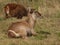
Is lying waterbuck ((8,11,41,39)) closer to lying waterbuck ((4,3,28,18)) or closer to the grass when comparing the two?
the grass

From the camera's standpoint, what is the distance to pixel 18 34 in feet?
27.8

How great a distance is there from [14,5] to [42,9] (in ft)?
4.31

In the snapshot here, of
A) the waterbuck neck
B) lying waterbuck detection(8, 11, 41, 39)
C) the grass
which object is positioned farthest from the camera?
the waterbuck neck

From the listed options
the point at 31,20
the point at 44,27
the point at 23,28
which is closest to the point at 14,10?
the point at 44,27

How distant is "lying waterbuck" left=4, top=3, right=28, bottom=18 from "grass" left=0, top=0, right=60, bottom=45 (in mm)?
357

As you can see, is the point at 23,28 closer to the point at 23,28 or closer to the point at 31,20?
the point at 23,28

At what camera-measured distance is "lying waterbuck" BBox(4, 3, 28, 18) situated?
11.7 meters

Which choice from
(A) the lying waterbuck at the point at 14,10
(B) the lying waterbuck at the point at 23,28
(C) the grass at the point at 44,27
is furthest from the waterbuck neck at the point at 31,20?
(A) the lying waterbuck at the point at 14,10

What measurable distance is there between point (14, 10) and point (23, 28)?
3.28 metres

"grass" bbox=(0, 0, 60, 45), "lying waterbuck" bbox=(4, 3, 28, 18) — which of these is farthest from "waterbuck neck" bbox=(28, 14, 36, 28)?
"lying waterbuck" bbox=(4, 3, 28, 18)

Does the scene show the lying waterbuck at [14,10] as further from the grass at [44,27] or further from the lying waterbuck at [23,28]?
the lying waterbuck at [23,28]

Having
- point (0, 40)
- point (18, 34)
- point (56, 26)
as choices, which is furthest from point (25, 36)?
point (56, 26)

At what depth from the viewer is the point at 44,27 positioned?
32.3ft

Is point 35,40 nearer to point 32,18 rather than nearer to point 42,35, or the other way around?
point 42,35
